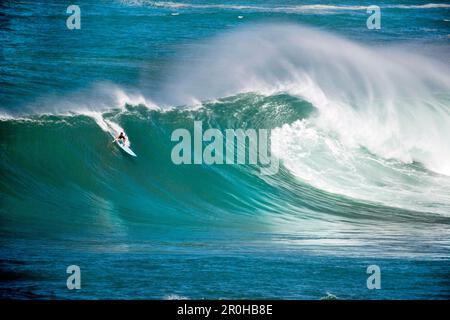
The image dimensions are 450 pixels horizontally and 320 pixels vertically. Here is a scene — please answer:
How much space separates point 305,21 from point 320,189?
8.32 metres

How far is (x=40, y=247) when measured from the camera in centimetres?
1045

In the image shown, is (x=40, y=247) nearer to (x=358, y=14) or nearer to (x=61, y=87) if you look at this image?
(x=61, y=87)

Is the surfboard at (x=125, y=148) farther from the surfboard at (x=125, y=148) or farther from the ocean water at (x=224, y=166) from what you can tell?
the ocean water at (x=224, y=166)

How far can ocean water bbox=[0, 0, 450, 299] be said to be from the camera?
9.54 metres

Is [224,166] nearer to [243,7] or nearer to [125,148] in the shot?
[125,148]

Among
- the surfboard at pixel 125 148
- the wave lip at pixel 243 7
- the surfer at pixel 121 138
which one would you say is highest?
the wave lip at pixel 243 7

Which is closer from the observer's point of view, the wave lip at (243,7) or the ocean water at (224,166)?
the ocean water at (224,166)

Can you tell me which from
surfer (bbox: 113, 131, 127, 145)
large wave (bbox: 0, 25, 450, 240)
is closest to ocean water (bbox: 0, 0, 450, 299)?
large wave (bbox: 0, 25, 450, 240)

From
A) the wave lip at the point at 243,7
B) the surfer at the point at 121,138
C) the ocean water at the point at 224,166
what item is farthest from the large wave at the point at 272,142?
the wave lip at the point at 243,7

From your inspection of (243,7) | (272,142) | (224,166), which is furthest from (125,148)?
(243,7)

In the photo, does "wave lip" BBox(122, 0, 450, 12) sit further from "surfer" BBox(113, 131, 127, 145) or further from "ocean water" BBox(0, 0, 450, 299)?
"surfer" BBox(113, 131, 127, 145)

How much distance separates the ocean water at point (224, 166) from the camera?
9.54 metres
